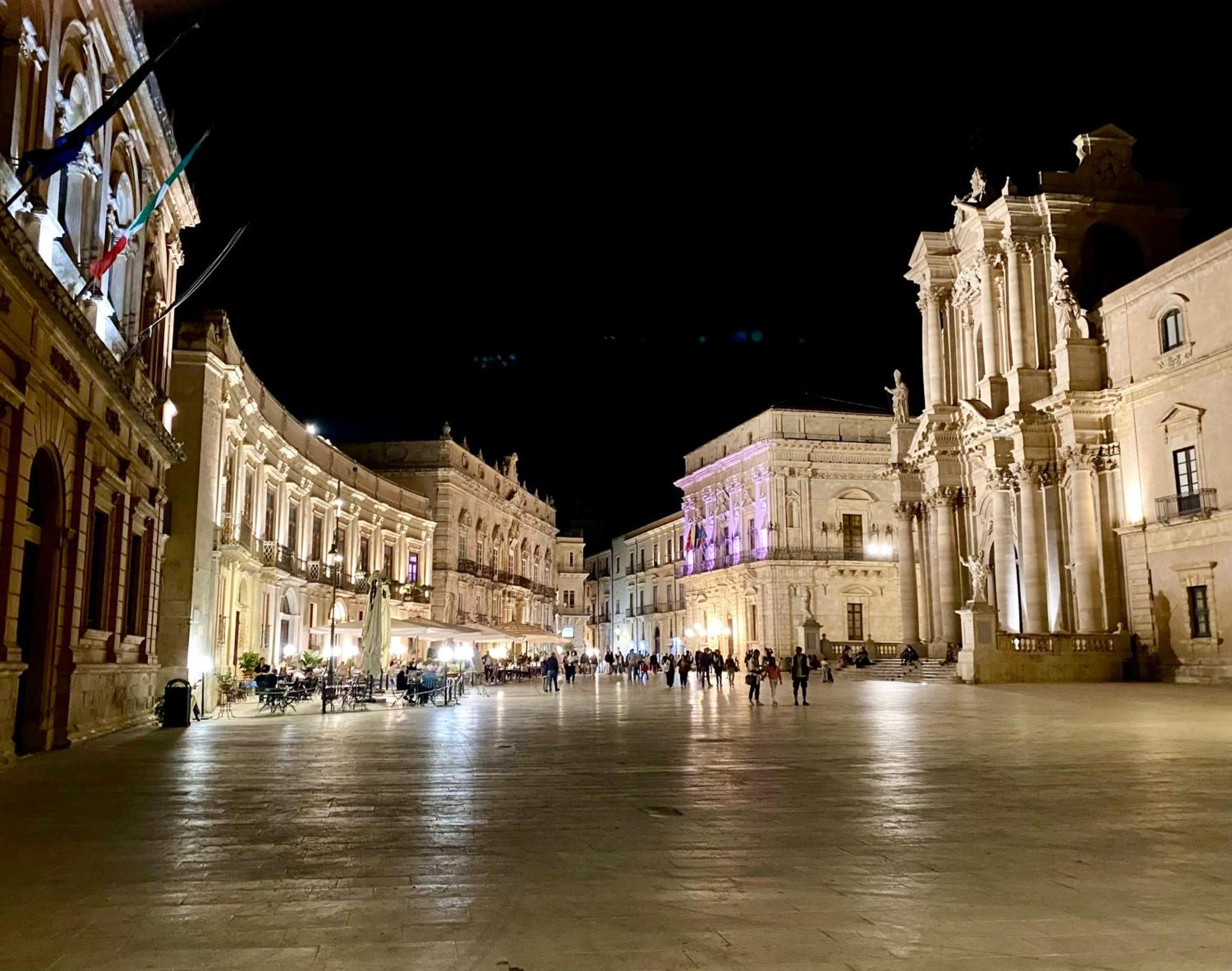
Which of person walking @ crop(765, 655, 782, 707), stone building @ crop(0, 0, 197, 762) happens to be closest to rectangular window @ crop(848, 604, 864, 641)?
person walking @ crop(765, 655, 782, 707)

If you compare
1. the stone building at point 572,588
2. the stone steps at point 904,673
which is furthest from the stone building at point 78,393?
the stone building at point 572,588

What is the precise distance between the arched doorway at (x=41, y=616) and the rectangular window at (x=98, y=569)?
6.85 ft

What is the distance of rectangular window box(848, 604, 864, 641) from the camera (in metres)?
58.9

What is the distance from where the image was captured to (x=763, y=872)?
622 centimetres

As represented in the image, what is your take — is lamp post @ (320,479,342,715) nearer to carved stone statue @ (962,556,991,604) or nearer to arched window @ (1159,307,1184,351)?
carved stone statue @ (962,556,991,604)

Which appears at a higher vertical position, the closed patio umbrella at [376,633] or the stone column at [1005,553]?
the stone column at [1005,553]

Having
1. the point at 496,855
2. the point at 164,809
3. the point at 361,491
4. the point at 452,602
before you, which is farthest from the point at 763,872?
the point at 452,602

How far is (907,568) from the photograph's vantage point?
4472cm

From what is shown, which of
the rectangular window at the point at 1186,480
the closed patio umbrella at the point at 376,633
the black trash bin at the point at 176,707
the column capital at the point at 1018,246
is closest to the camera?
the black trash bin at the point at 176,707

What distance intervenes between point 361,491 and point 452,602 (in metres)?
14.5

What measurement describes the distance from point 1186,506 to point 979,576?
6845 millimetres

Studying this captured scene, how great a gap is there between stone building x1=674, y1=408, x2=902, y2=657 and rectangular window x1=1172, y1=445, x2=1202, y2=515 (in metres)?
26.7

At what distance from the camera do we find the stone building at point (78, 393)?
12.1 metres

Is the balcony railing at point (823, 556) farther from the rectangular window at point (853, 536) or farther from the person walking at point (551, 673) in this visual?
the person walking at point (551, 673)
